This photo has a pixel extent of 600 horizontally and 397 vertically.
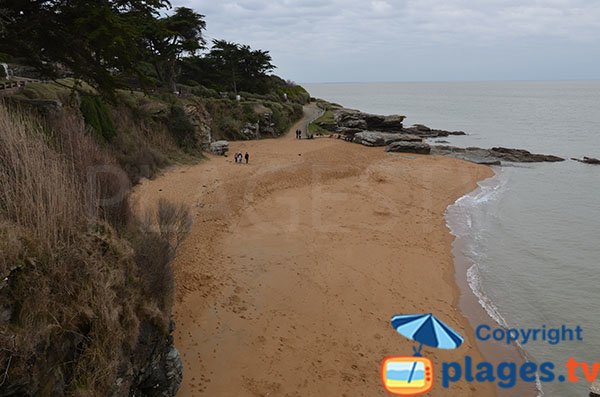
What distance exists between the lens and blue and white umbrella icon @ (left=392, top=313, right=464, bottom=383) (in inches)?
330

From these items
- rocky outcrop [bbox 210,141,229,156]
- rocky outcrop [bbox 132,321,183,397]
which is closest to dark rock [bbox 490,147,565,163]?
rocky outcrop [bbox 210,141,229,156]

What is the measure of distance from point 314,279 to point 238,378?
4773 millimetres

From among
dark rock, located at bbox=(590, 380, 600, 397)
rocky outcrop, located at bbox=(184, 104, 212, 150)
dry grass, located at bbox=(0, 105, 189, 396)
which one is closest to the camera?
dry grass, located at bbox=(0, 105, 189, 396)

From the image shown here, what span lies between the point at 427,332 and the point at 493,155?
1377 inches

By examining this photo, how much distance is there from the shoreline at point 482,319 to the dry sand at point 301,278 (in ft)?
0.97

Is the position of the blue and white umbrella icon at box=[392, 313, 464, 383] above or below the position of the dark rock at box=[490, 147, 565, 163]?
below

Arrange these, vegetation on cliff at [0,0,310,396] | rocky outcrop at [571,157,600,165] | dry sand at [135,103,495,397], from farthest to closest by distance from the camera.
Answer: rocky outcrop at [571,157,600,165], dry sand at [135,103,495,397], vegetation on cliff at [0,0,310,396]

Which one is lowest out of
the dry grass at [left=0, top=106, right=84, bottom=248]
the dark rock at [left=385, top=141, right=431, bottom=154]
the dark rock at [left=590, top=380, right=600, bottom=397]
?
the dark rock at [left=590, top=380, right=600, bottom=397]

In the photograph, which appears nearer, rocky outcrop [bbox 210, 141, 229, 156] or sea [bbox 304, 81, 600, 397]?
sea [bbox 304, 81, 600, 397]

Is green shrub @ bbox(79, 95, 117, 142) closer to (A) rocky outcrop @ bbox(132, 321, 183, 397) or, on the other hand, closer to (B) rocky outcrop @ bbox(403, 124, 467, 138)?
(A) rocky outcrop @ bbox(132, 321, 183, 397)

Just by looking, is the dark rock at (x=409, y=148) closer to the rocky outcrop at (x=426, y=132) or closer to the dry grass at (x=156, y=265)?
the rocky outcrop at (x=426, y=132)

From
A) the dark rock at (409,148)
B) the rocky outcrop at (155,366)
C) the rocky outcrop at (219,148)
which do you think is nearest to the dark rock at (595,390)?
the rocky outcrop at (155,366)

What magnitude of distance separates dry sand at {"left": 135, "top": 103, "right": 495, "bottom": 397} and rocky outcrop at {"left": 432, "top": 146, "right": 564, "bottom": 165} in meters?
13.8

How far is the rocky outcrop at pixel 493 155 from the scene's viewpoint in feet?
120
